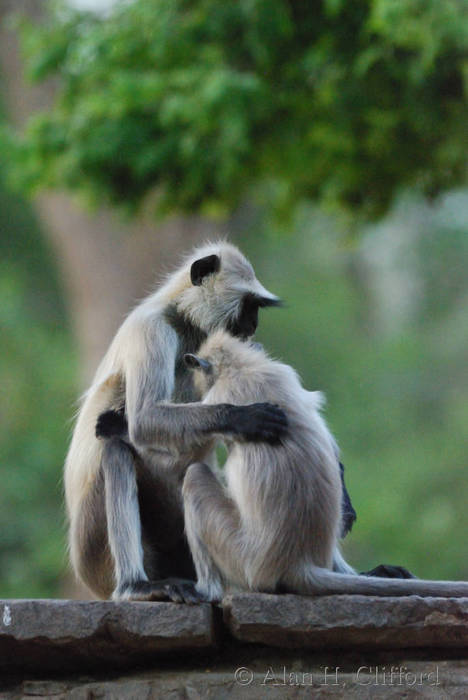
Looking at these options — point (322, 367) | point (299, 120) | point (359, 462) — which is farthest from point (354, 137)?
point (322, 367)

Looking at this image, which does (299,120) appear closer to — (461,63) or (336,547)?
(461,63)

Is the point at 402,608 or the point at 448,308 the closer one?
the point at 402,608

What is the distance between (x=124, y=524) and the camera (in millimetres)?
4195

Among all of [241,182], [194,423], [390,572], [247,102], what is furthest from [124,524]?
[241,182]

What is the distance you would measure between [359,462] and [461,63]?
9.67 meters

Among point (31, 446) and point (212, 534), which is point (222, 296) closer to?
point (212, 534)

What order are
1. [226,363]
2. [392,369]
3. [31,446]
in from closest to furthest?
1. [226,363]
2. [31,446]
3. [392,369]

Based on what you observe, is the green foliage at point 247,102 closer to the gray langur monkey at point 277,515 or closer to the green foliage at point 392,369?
the green foliage at point 392,369

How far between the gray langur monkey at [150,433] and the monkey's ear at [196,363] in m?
0.13

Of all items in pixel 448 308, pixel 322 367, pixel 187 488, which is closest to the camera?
pixel 187 488

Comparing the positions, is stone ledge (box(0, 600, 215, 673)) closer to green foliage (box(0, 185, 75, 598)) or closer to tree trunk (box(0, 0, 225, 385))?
tree trunk (box(0, 0, 225, 385))

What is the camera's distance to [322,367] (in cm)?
1947

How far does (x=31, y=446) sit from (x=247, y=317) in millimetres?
12376

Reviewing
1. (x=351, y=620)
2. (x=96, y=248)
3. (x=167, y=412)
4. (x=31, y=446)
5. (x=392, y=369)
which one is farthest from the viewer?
(x=392, y=369)
